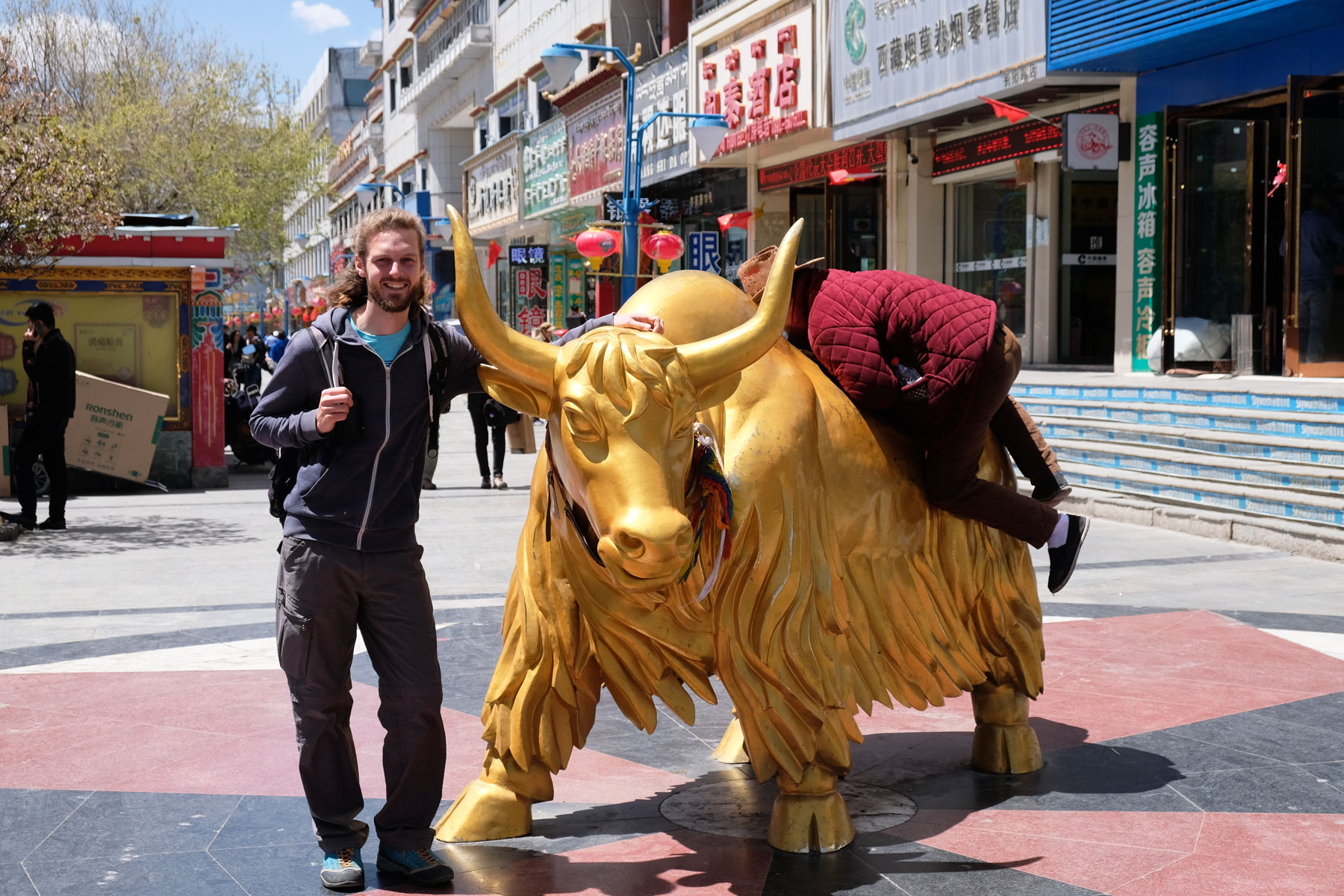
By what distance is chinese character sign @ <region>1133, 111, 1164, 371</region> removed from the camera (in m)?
13.0

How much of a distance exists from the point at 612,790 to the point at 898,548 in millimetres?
1131

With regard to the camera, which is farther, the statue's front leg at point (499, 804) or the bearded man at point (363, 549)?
the statue's front leg at point (499, 804)

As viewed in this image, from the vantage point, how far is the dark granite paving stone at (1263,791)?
12.7 feet

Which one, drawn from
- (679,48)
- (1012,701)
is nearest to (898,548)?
(1012,701)

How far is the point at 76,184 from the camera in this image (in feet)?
34.1

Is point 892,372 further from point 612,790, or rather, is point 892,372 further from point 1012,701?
point 612,790

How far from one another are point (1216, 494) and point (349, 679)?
7.62 meters

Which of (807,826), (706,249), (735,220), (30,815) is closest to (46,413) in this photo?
(30,815)

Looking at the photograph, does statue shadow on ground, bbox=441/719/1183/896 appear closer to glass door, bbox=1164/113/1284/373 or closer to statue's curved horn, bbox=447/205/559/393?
statue's curved horn, bbox=447/205/559/393

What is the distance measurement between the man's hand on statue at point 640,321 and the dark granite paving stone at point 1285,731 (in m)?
2.49

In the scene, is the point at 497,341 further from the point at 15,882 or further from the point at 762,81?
the point at 762,81

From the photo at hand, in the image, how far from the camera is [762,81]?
1909cm

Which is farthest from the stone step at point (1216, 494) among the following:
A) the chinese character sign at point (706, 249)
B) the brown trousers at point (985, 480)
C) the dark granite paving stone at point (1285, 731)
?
the chinese character sign at point (706, 249)

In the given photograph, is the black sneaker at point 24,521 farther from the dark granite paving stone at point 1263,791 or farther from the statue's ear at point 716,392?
the dark granite paving stone at point 1263,791
